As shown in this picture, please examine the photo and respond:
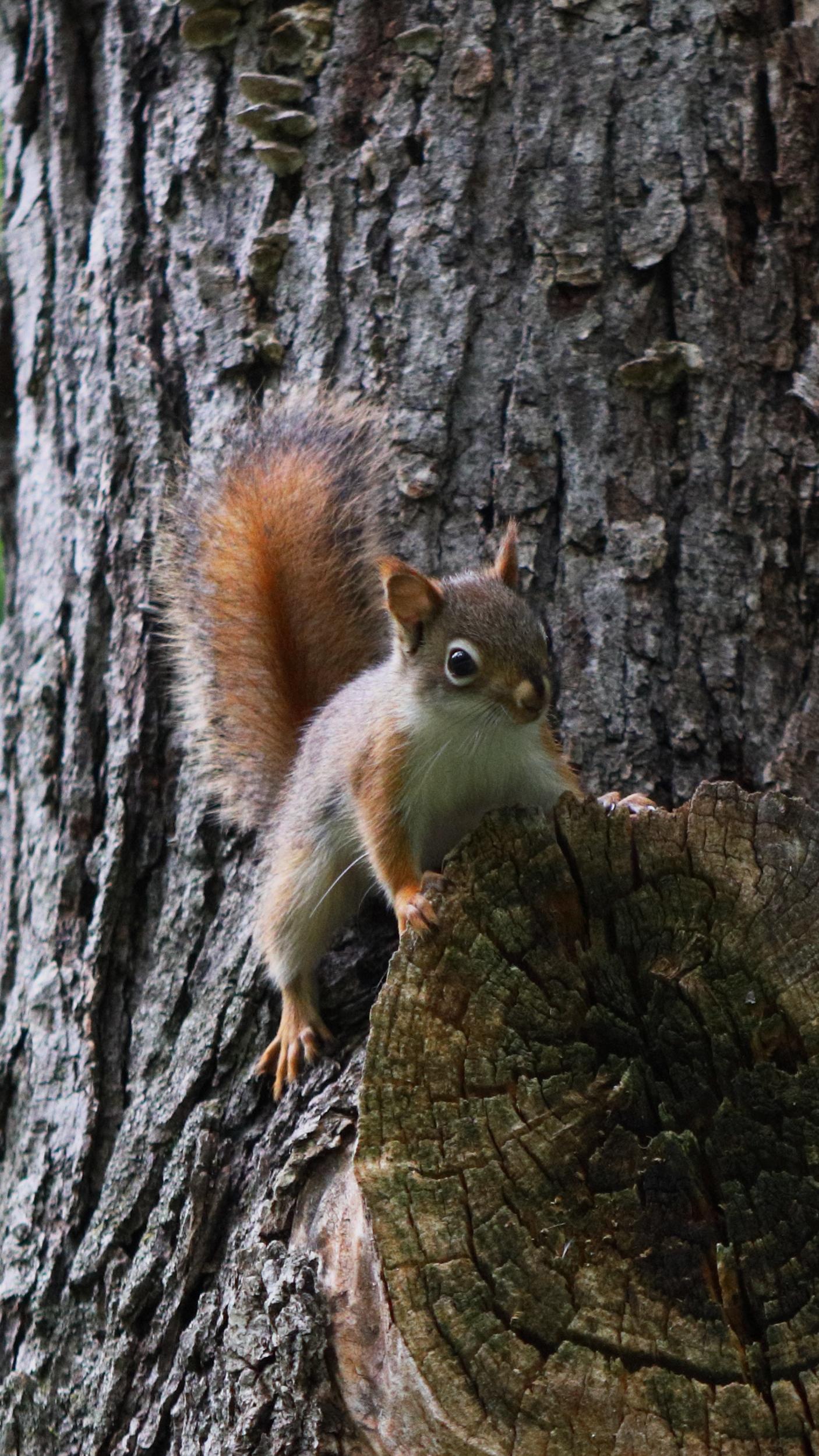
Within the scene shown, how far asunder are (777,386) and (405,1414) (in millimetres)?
1642

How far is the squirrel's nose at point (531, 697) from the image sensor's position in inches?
78.4

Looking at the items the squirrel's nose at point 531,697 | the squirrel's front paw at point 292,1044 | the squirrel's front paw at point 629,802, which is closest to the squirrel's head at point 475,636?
the squirrel's nose at point 531,697

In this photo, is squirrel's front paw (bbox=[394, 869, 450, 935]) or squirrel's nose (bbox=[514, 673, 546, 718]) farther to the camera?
squirrel's nose (bbox=[514, 673, 546, 718])

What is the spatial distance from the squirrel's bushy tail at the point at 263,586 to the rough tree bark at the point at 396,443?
72 mm

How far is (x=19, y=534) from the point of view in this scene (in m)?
2.90

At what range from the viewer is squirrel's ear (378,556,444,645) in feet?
6.84

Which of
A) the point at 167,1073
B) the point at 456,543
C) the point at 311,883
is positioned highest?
the point at 456,543

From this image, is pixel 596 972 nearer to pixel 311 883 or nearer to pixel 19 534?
pixel 311 883

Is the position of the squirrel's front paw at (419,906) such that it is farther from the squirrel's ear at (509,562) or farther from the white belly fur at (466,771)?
the squirrel's ear at (509,562)

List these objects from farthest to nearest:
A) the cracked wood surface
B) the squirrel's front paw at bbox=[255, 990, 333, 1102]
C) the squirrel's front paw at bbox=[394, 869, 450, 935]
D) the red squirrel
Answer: the red squirrel
the squirrel's front paw at bbox=[255, 990, 333, 1102]
the squirrel's front paw at bbox=[394, 869, 450, 935]
the cracked wood surface

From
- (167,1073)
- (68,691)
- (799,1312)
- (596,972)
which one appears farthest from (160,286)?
(799,1312)

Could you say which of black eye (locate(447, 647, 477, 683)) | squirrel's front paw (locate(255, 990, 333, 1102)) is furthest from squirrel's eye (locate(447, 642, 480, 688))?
squirrel's front paw (locate(255, 990, 333, 1102))

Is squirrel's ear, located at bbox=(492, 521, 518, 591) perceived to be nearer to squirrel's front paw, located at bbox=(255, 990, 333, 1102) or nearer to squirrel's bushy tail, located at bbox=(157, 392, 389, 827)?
squirrel's bushy tail, located at bbox=(157, 392, 389, 827)

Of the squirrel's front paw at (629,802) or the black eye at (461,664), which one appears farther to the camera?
the black eye at (461,664)
